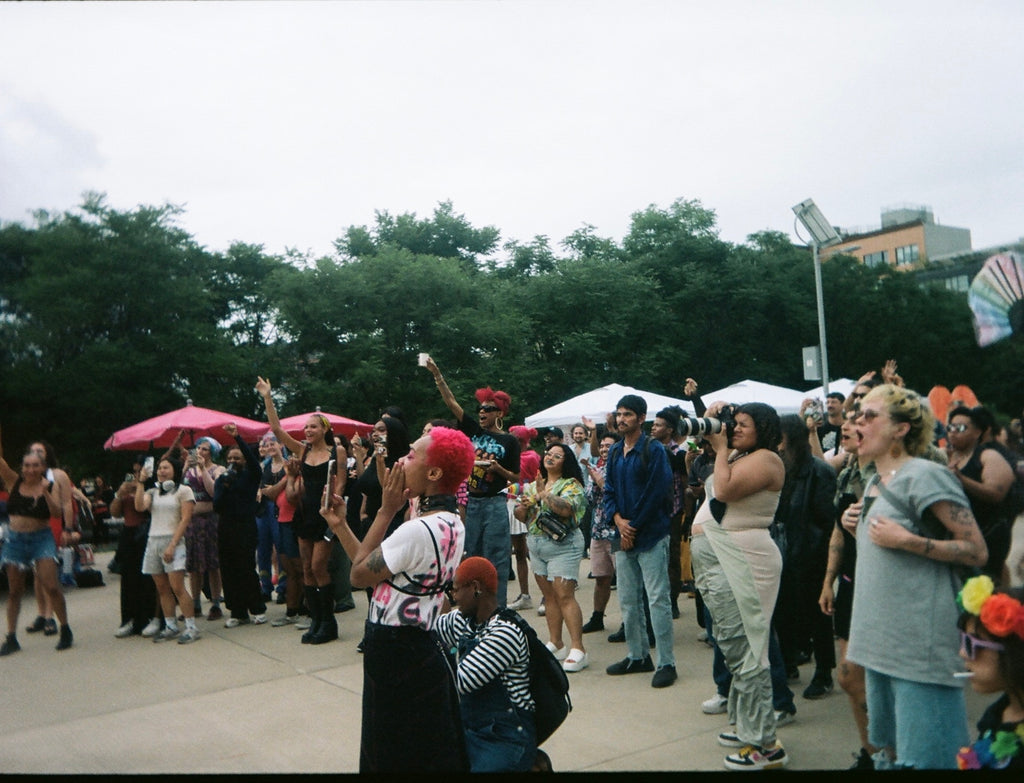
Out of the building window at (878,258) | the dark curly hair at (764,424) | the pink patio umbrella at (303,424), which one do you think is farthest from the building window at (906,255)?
the pink patio umbrella at (303,424)

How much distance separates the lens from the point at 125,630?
7797 millimetres

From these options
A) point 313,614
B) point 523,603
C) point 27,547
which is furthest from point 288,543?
point 523,603

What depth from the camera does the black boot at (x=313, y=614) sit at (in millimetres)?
7137

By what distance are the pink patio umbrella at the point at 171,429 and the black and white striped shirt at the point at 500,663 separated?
Result: 4.62 metres

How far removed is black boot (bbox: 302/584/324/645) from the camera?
7.14 metres

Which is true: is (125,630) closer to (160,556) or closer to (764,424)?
(160,556)

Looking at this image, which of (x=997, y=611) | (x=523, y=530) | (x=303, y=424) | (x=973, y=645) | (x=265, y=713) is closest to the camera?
(x=997, y=611)

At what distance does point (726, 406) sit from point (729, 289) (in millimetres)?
24320

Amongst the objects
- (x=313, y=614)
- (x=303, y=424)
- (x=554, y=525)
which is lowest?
(x=313, y=614)

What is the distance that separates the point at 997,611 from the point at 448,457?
181 centimetres

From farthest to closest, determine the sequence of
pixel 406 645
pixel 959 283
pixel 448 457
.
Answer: pixel 959 283, pixel 448 457, pixel 406 645

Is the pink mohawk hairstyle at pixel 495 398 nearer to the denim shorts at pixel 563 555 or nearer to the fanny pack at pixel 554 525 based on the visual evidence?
the fanny pack at pixel 554 525

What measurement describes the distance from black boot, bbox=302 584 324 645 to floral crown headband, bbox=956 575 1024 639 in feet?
18.9

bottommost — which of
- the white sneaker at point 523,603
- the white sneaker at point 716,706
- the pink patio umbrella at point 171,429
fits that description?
the white sneaker at point 523,603
